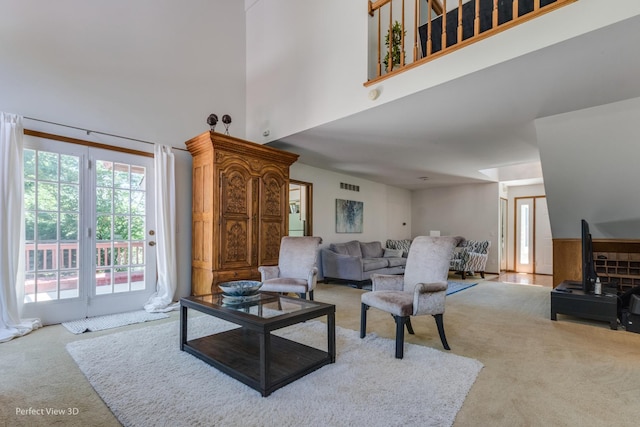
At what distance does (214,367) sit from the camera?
7.72 feet

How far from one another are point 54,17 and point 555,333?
6.40 m

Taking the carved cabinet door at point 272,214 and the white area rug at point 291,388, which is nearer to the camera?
the white area rug at point 291,388

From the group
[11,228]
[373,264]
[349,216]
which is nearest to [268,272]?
[11,228]

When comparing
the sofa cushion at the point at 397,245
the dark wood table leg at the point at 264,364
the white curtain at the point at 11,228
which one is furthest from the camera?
the sofa cushion at the point at 397,245

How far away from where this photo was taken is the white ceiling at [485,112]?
8.17ft

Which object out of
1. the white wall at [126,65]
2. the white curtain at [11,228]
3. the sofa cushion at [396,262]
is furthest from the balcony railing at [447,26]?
the sofa cushion at [396,262]

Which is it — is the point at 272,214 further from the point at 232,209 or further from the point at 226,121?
the point at 226,121

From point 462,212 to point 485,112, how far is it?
5.70 meters

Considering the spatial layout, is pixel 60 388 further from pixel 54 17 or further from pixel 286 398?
pixel 54 17

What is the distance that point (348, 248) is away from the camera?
6.74 m

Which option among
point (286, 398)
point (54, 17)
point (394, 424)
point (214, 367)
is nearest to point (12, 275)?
point (214, 367)

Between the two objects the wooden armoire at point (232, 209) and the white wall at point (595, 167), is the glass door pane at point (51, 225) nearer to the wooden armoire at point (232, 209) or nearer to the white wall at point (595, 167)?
the wooden armoire at point (232, 209)

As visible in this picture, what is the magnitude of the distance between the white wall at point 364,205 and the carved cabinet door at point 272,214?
1.16 metres

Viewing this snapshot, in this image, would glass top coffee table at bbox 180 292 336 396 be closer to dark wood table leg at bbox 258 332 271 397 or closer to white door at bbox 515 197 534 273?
dark wood table leg at bbox 258 332 271 397
